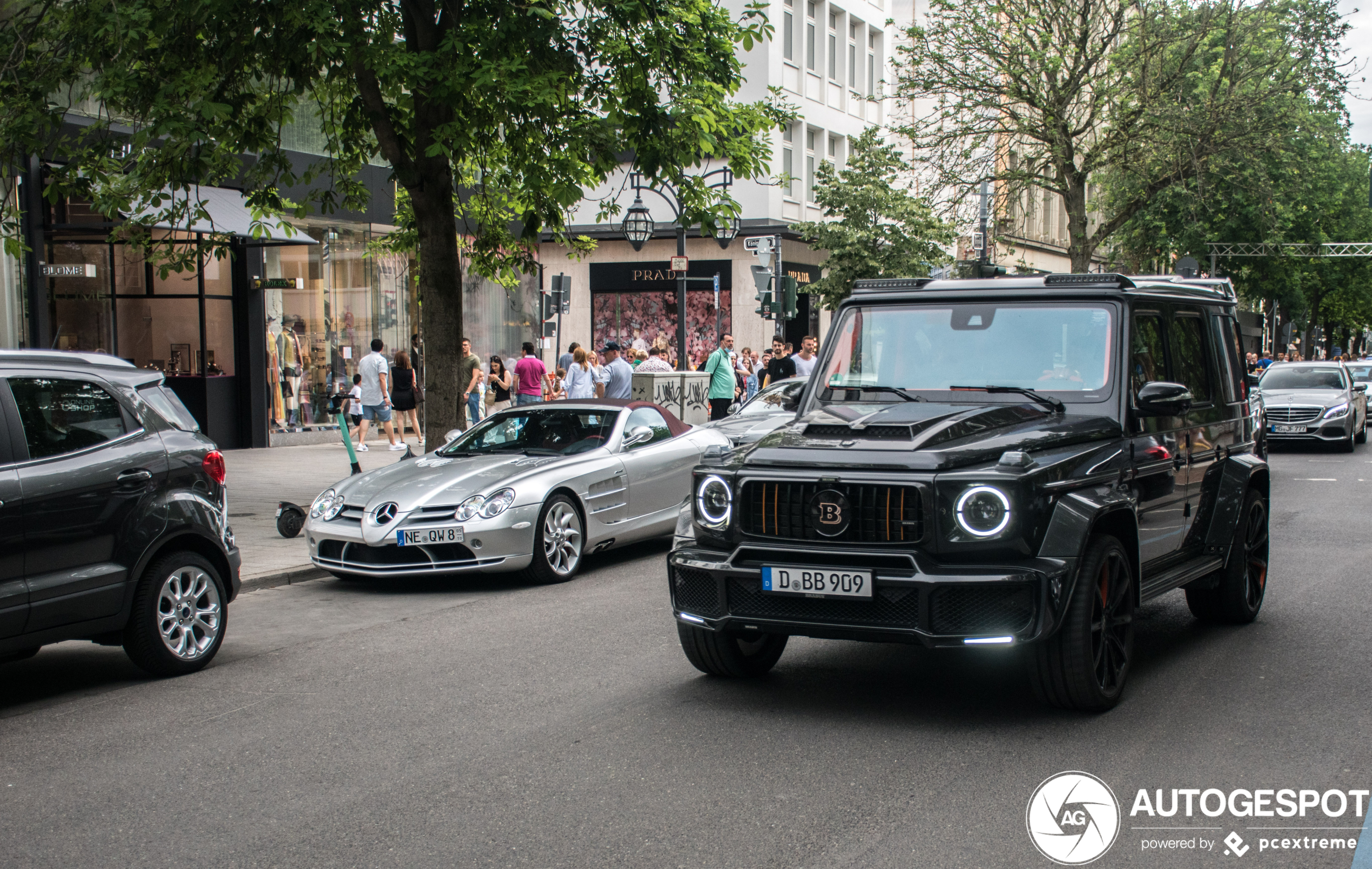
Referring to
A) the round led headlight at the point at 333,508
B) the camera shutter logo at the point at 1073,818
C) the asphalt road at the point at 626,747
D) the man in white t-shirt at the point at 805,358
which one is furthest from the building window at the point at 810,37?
the camera shutter logo at the point at 1073,818

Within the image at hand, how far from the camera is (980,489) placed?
523 cm

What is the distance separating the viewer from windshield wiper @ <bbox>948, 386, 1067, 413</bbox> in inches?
242

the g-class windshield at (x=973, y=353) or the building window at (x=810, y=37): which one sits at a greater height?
the building window at (x=810, y=37)

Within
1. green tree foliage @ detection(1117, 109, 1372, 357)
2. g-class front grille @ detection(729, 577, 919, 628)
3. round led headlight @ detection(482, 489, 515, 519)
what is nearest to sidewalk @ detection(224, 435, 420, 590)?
round led headlight @ detection(482, 489, 515, 519)

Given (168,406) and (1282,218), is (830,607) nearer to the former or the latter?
(168,406)

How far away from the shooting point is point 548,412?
36.5ft

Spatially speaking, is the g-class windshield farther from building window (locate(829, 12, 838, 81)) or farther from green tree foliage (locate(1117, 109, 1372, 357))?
building window (locate(829, 12, 838, 81))

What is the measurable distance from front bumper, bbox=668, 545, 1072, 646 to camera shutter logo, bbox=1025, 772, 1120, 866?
0.61 m

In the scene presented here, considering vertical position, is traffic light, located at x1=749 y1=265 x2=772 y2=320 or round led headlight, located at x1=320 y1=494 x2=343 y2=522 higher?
traffic light, located at x1=749 y1=265 x2=772 y2=320

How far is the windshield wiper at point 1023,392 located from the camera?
6.16 m

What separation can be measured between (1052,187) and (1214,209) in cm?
1173

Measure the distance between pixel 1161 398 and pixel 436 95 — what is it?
7996mm

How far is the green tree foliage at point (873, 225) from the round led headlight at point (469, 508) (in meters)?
26.4

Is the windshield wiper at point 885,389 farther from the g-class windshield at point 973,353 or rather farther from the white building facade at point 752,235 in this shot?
the white building facade at point 752,235
